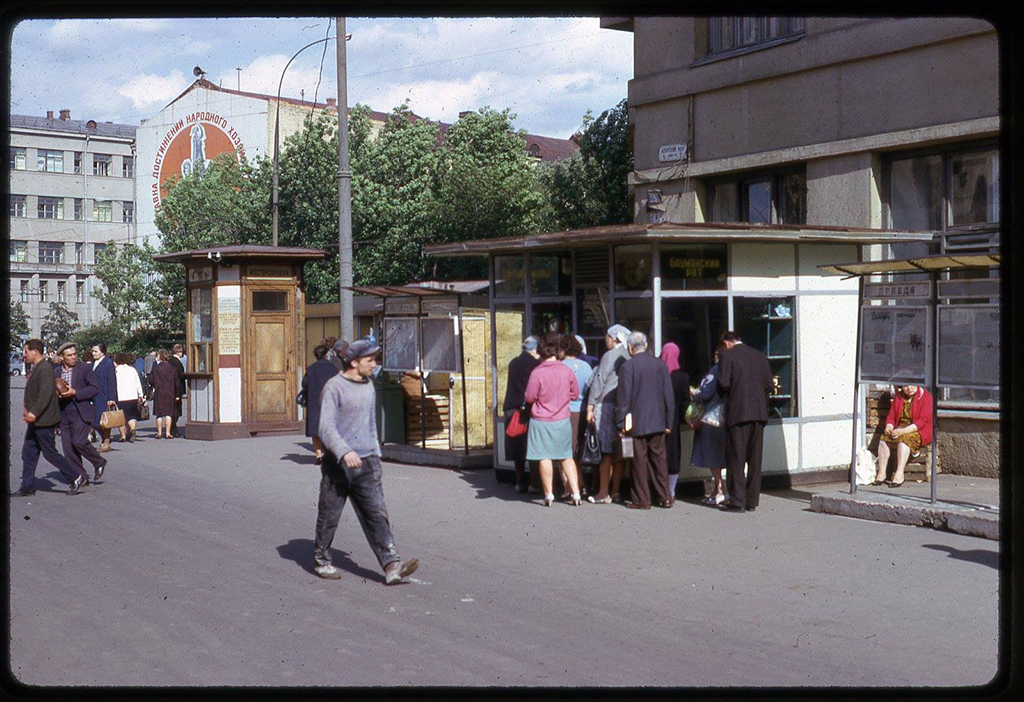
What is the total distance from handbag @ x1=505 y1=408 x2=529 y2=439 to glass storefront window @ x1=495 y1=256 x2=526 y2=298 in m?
2.17

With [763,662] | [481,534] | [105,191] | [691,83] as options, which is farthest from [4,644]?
[105,191]

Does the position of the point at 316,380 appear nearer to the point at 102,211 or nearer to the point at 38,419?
the point at 38,419

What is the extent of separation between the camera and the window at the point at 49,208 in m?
72.6

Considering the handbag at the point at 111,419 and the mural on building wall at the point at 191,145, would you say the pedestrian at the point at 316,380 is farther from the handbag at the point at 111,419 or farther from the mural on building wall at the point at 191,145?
the mural on building wall at the point at 191,145

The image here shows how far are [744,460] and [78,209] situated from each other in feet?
228

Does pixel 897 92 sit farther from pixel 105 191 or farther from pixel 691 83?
pixel 105 191

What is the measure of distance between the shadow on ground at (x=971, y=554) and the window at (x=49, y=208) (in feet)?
233

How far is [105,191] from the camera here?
72.8m

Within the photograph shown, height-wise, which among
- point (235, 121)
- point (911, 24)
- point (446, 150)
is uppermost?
point (235, 121)

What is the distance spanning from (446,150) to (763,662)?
3712 cm

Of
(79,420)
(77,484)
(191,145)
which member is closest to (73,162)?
(191,145)

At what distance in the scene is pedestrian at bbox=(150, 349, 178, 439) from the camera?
70.6 ft

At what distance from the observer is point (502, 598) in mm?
8141
